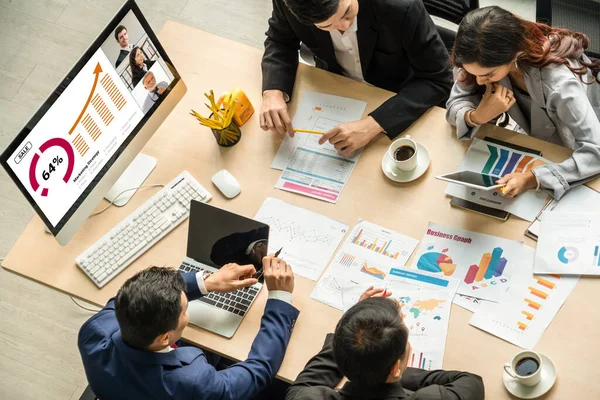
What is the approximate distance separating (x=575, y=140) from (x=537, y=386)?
2.37 feet

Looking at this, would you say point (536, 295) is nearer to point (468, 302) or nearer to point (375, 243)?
point (468, 302)

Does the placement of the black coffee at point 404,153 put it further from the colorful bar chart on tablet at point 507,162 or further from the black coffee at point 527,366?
the black coffee at point 527,366

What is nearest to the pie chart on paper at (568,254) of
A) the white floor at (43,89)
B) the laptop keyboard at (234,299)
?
the laptop keyboard at (234,299)

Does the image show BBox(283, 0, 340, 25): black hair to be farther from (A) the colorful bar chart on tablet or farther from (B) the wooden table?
(A) the colorful bar chart on tablet

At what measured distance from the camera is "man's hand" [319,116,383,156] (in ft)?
6.87

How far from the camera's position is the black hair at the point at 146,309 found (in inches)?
66.2

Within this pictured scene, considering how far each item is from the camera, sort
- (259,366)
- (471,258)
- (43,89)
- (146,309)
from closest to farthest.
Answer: (146,309)
(259,366)
(471,258)
(43,89)

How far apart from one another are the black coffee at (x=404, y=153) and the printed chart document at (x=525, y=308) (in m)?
0.46

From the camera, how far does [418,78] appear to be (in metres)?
2.22

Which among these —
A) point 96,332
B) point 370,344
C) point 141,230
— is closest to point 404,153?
point 370,344

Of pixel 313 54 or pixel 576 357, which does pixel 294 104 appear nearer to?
pixel 313 54

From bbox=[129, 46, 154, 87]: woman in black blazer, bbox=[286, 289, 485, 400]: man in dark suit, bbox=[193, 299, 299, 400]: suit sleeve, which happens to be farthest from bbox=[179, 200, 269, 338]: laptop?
bbox=[129, 46, 154, 87]: woman in black blazer

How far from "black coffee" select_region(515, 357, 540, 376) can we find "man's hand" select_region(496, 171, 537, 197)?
470 millimetres

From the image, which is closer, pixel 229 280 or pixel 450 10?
pixel 229 280
